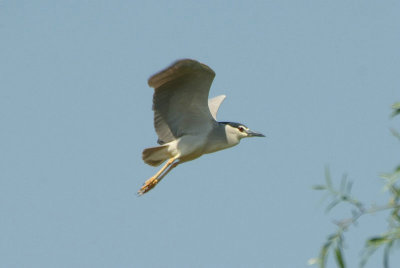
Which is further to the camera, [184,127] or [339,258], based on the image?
[184,127]

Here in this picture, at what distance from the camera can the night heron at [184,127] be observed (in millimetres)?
8750

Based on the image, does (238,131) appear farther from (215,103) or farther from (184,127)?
(215,103)

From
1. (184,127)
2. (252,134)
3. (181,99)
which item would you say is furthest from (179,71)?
(252,134)

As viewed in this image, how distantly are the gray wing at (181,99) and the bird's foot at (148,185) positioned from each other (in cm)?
62

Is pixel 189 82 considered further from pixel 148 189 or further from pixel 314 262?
pixel 314 262

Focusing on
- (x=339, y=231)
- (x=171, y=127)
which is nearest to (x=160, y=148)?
(x=171, y=127)

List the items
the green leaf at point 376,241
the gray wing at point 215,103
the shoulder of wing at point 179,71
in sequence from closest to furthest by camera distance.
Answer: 1. the green leaf at point 376,241
2. the shoulder of wing at point 179,71
3. the gray wing at point 215,103

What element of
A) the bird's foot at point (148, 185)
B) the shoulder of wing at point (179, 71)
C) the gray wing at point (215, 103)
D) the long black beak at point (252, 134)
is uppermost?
the shoulder of wing at point (179, 71)

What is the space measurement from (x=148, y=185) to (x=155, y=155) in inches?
16.9

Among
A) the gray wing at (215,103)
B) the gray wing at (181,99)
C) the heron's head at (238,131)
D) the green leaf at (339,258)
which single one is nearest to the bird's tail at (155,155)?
the gray wing at (181,99)

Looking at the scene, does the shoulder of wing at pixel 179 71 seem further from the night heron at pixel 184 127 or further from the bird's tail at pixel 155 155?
the bird's tail at pixel 155 155

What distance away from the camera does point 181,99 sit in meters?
8.93

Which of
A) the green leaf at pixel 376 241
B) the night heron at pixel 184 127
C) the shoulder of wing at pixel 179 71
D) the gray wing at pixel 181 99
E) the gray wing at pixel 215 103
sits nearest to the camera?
the green leaf at pixel 376 241

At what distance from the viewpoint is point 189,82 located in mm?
8602
